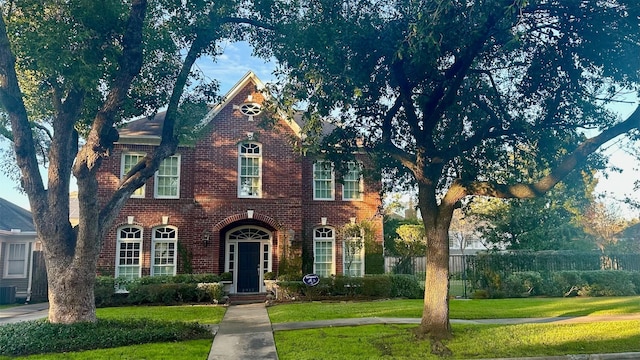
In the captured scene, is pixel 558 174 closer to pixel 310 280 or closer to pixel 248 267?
pixel 310 280

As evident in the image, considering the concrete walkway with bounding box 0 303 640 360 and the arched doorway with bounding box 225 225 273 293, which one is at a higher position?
the arched doorway with bounding box 225 225 273 293

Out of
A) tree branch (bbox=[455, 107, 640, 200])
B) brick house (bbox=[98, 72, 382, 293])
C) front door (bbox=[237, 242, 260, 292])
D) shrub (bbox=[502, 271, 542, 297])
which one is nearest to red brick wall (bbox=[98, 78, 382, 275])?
brick house (bbox=[98, 72, 382, 293])

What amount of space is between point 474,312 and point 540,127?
6.35 m

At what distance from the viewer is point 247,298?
19.2 m

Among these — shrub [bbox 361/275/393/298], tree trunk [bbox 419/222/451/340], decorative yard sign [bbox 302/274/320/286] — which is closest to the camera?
tree trunk [bbox 419/222/451/340]

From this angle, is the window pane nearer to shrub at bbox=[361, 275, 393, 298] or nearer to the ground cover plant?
the ground cover plant

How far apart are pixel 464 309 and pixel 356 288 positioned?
4.62 m

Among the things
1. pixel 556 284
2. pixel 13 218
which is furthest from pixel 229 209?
pixel 556 284

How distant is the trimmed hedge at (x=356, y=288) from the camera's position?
713 inches

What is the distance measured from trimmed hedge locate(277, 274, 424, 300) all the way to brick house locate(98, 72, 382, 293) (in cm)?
200

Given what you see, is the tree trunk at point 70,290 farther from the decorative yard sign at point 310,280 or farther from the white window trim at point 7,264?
the white window trim at point 7,264

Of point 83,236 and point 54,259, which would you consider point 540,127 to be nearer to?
point 83,236

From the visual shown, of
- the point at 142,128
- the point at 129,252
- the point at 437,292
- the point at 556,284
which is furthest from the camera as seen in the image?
the point at 142,128

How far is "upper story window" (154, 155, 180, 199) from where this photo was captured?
20344 millimetres
